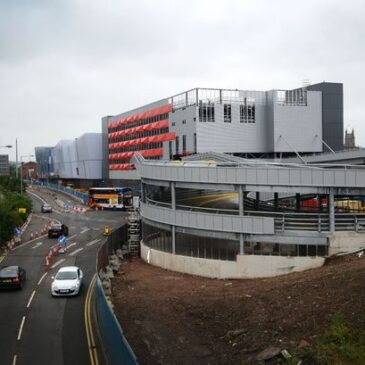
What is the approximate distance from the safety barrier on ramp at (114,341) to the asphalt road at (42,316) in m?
0.83

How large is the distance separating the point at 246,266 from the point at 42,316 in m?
12.3

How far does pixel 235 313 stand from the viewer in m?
23.2

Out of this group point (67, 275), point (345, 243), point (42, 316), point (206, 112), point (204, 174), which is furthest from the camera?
point (206, 112)

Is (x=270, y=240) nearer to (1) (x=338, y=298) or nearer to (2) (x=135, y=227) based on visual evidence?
(1) (x=338, y=298)

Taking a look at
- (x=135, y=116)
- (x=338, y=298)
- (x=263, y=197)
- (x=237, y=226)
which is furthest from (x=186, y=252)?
(x=135, y=116)

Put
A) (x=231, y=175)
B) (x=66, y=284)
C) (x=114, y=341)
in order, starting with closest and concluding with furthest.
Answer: (x=114, y=341), (x=66, y=284), (x=231, y=175)

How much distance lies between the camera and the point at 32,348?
20.4 metres

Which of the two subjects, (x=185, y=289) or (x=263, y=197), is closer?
(x=185, y=289)

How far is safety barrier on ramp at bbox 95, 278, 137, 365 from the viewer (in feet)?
47.9

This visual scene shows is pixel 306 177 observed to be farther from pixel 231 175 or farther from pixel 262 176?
pixel 231 175

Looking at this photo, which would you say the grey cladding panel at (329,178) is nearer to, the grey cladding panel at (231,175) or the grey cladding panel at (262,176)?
the grey cladding panel at (262,176)

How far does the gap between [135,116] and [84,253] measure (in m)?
63.6

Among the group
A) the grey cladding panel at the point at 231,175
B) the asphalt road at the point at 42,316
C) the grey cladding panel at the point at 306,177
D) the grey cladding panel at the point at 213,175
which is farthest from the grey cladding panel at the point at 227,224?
the asphalt road at the point at 42,316

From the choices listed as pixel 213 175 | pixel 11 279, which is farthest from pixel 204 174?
pixel 11 279
